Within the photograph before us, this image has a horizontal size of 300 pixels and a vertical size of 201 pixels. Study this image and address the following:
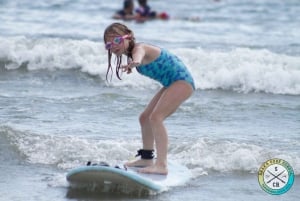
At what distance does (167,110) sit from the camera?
7.95 metres

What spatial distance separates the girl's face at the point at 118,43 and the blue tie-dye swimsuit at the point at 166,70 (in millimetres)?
250

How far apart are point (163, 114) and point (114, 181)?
74 cm

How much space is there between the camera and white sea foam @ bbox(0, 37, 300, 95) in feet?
44.8

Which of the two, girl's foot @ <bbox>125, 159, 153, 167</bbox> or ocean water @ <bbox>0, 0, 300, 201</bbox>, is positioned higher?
girl's foot @ <bbox>125, 159, 153, 167</bbox>

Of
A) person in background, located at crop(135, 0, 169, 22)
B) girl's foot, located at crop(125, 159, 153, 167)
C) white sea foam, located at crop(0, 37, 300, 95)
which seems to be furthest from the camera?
person in background, located at crop(135, 0, 169, 22)

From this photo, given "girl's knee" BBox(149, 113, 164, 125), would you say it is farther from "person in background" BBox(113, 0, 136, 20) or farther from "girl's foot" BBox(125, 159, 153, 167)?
"person in background" BBox(113, 0, 136, 20)

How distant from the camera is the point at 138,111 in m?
11.2

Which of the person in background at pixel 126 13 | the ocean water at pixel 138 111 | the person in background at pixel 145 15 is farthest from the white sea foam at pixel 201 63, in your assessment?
the person in background at pixel 126 13

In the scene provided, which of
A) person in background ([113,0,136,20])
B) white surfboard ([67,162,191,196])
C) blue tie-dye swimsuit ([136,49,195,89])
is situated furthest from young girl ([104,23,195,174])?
person in background ([113,0,136,20])

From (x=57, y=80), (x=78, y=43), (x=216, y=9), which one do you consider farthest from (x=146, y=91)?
(x=216, y=9)

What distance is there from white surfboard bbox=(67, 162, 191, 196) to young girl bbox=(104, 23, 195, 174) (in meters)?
0.32

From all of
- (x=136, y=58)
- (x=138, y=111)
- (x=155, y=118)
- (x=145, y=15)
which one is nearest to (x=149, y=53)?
(x=136, y=58)

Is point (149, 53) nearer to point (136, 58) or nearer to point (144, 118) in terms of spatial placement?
point (136, 58)

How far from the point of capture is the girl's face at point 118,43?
25.5 feet
